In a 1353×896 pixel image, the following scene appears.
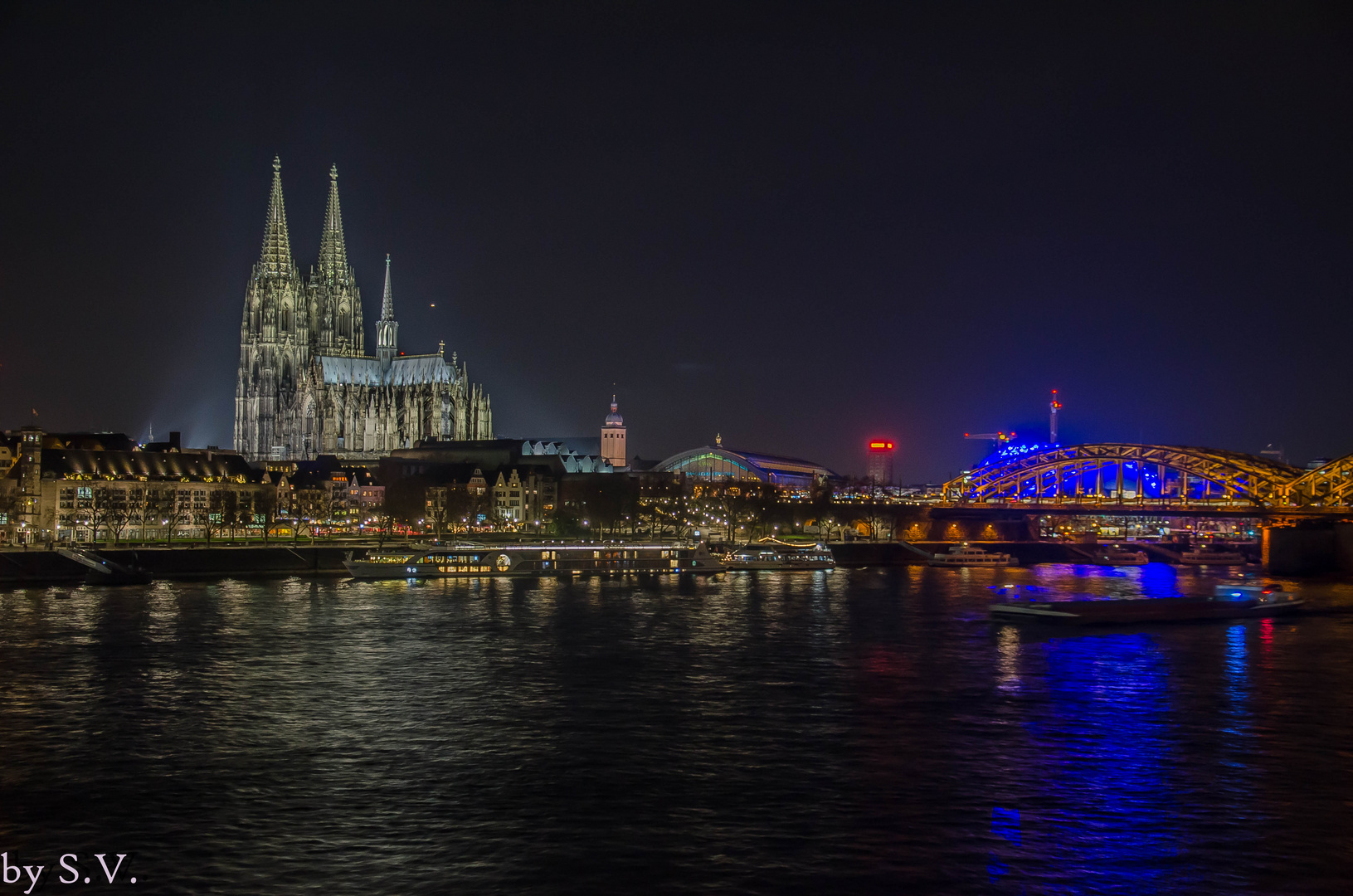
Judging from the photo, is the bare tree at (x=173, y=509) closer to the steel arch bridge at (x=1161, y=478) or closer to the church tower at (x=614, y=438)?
the steel arch bridge at (x=1161, y=478)

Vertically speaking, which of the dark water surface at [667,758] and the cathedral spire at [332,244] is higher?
the cathedral spire at [332,244]

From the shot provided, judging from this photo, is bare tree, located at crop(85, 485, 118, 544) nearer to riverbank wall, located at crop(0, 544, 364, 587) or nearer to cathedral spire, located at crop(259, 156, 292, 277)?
riverbank wall, located at crop(0, 544, 364, 587)

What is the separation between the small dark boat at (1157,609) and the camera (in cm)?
4938

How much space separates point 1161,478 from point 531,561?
70.9m

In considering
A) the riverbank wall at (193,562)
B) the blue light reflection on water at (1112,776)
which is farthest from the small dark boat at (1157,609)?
the riverbank wall at (193,562)

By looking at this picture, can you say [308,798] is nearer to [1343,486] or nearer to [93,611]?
[93,611]

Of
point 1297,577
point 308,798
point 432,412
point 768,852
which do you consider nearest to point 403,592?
point 308,798

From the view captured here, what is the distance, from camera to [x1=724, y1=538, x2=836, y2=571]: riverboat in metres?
79.2

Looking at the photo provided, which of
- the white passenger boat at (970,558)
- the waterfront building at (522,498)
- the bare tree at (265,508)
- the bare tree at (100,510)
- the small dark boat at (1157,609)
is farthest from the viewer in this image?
the waterfront building at (522,498)

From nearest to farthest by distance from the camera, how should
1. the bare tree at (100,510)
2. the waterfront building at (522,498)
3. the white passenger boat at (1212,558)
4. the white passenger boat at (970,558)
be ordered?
the bare tree at (100,510) < the white passenger boat at (970,558) < the white passenger boat at (1212,558) < the waterfront building at (522,498)

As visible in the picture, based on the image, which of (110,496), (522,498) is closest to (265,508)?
(110,496)

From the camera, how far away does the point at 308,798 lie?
A: 2130cm

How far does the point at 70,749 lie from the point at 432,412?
12701 centimetres

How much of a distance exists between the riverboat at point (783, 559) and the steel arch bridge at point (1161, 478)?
25.2 m
